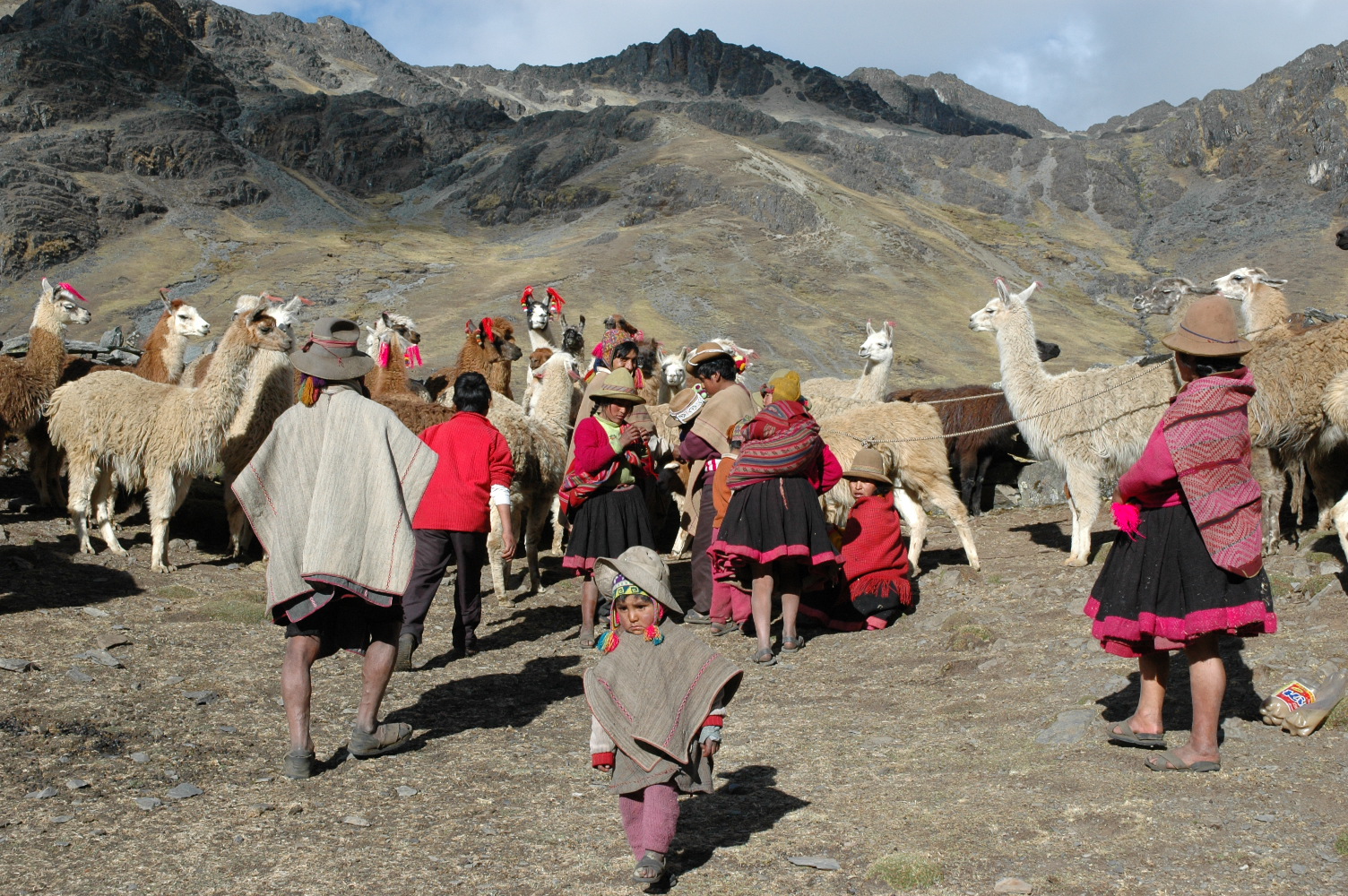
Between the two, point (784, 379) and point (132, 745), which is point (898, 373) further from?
point (132, 745)

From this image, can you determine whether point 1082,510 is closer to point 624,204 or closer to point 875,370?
point 875,370

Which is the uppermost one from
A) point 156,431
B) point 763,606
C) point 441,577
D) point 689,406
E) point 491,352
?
point 491,352

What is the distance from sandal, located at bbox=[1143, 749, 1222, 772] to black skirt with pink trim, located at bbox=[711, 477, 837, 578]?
7.71 feet

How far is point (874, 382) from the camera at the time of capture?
1087 centimetres

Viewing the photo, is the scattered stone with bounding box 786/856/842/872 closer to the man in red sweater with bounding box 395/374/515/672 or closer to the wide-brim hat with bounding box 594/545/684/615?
the wide-brim hat with bounding box 594/545/684/615

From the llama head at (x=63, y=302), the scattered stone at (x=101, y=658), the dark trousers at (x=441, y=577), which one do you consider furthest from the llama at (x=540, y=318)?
the scattered stone at (x=101, y=658)

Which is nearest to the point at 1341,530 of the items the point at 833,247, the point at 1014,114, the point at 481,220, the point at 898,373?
the point at 898,373

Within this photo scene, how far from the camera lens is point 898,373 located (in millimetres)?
30969

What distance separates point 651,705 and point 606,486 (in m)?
3.44

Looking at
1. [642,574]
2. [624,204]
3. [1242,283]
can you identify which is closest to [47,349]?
[642,574]

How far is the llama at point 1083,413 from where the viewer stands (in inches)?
301

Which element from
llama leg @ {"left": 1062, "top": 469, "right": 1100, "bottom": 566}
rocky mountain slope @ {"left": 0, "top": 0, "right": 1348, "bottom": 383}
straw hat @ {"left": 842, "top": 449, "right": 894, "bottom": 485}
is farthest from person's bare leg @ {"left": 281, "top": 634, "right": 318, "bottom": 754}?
rocky mountain slope @ {"left": 0, "top": 0, "right": 1348, "bottom": 383}

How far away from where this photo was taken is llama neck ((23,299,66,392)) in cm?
973

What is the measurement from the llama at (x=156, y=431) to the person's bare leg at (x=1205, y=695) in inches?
274
